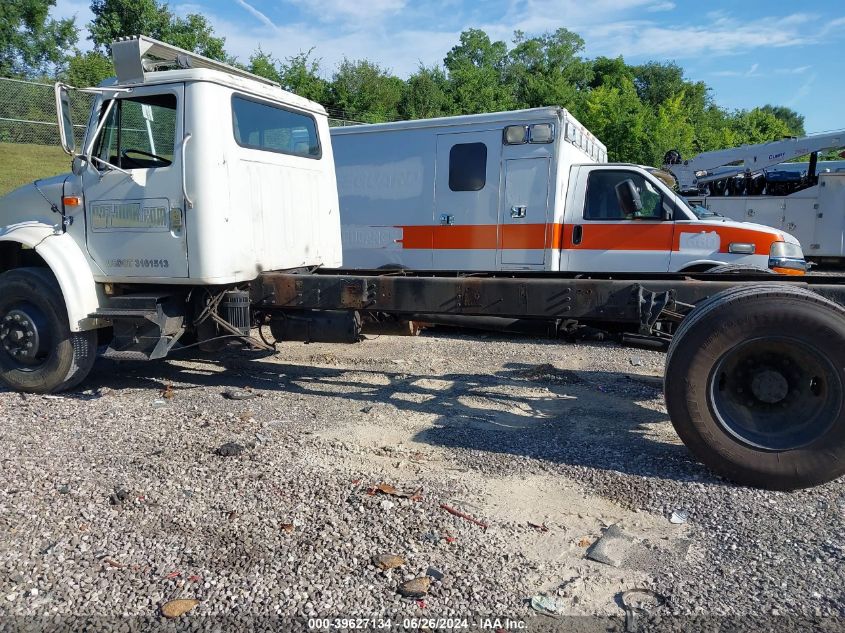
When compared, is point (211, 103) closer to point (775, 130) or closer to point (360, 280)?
point (360, 280)

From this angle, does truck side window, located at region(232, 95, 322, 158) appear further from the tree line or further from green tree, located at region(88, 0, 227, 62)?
green tree, located at region(88, 0, 227, 62)

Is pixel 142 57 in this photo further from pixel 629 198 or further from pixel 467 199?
pixel 629 198

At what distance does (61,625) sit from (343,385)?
3.75m

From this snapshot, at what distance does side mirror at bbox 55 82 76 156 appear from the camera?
4.98m

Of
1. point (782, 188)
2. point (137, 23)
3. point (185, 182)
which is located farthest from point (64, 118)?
point (137, 23)

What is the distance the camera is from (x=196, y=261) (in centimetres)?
521

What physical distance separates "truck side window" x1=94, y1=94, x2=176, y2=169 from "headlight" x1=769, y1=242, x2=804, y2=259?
6.91 metres

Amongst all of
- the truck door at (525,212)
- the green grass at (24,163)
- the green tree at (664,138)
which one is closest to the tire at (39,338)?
→ the truck door at (525,212)

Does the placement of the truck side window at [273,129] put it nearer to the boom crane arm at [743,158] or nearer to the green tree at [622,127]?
the boom crane arm at [743,158]

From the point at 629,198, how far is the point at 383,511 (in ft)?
19.8

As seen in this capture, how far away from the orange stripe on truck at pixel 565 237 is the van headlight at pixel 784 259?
85mm

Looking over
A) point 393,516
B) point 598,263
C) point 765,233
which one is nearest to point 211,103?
point 393,516

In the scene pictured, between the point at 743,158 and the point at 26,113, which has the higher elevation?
the point at 26,113

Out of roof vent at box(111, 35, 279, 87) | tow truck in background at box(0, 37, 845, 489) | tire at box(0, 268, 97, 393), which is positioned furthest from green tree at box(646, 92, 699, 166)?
tire at box(0, 268, 97, 393)
